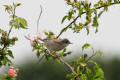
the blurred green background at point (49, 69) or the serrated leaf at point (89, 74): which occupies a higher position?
the serrated leaf at point (89, 74)

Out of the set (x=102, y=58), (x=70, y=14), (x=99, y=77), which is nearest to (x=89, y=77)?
(x=99, y=77)

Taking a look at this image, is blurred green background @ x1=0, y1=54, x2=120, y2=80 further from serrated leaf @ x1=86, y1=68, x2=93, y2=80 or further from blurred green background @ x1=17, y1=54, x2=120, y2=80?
serrated leaf @ x1=86, y1=68, x2=93, y2=80

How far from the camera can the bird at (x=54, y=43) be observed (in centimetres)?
570

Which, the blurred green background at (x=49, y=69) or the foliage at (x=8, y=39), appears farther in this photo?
the blurred green background at (x=49, y=69)

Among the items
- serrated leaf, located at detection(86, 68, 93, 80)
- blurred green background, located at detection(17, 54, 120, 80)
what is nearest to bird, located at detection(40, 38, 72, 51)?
serrated leaf, located at detection(86, 68, 93, 80)

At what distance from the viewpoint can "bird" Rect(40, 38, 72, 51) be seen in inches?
225

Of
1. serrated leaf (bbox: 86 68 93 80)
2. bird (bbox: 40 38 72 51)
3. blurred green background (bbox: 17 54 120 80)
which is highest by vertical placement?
bird (bbox: 40 38 72 51)

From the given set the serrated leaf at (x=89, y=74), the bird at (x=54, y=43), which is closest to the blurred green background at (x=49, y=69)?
the bird at (x=54, y=43)

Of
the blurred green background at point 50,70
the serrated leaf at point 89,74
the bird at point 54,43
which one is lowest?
the blurred green background at point 50,70

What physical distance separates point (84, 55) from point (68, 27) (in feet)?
1.63

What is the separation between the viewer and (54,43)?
5.90 m

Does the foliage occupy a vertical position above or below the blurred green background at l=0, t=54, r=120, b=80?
above

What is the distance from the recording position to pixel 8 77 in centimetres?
487

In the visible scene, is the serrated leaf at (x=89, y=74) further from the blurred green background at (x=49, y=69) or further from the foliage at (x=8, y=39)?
the blurred green background at (x=49, y=69)
